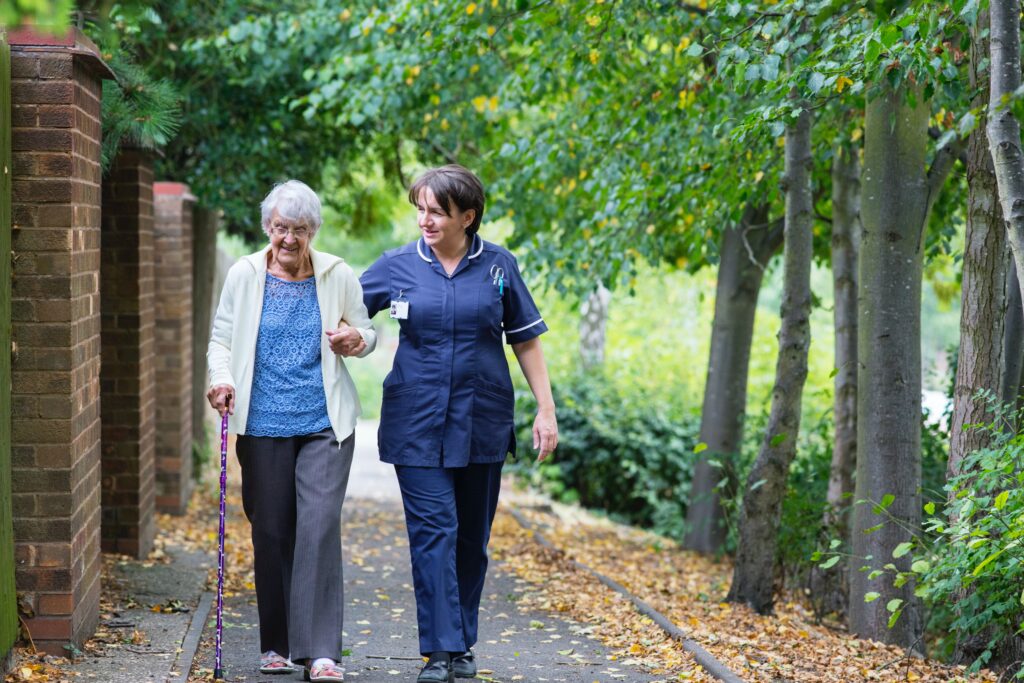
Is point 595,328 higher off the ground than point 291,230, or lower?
lower

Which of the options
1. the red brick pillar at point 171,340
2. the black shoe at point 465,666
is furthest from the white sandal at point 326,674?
the red brick pillar at point 171,340

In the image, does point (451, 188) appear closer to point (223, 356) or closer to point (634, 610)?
point (223, 356)

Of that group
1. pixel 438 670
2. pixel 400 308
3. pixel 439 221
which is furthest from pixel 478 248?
pixel 438 670

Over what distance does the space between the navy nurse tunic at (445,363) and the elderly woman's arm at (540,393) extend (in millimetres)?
122

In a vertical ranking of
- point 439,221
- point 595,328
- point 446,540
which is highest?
point 439,221

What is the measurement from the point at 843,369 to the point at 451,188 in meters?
4.45

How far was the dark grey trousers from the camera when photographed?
16.3 feet

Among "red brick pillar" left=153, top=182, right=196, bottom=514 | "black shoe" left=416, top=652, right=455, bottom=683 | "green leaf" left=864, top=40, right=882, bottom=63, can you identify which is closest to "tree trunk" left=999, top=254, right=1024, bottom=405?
"green leaf" left=864, top=40, right=882, bottom=63

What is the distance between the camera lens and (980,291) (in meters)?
5.77

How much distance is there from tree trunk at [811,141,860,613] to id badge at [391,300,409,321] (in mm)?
4172

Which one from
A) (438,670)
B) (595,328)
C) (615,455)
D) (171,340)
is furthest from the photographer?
(595,328)

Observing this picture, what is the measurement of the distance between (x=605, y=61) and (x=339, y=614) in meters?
→ 4.89

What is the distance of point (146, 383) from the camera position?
7934mm

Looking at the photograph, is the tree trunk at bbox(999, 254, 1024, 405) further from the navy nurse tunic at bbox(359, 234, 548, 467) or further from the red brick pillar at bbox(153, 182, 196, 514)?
the red brick pillar at bbox(153, 182, 196, 514)
